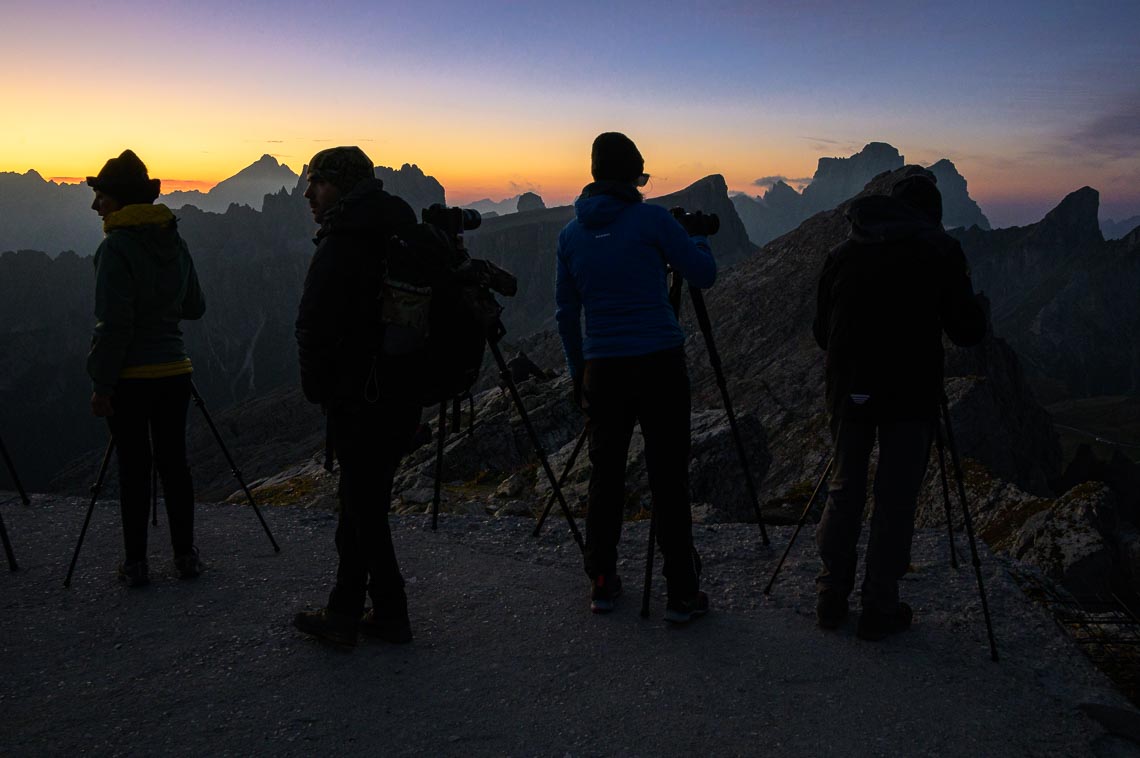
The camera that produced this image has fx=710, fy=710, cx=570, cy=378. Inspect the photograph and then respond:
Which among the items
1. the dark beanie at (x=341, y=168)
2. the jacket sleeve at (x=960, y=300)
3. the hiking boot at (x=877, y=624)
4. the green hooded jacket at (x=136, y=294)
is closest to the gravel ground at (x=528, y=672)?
the hiking boot at (x=877, y=624)

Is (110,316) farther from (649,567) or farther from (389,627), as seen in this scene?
(649,567)

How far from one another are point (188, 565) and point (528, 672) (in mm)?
4347

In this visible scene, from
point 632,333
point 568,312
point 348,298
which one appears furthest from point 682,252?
point 348,298

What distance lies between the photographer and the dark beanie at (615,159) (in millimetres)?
6109

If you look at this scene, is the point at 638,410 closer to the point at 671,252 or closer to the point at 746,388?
the point at 671,252

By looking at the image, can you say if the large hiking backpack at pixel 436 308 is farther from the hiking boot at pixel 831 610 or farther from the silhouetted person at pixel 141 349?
the hiking boot at pixel 831 610

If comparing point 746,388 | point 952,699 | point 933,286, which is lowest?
point 746,388

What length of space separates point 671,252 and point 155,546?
742 cm

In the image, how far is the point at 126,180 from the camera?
23.4 ft

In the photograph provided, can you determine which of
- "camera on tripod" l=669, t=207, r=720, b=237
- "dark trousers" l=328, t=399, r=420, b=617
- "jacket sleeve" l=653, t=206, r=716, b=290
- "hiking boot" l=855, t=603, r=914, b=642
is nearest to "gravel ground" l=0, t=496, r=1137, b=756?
"hiking boot" l=855, t=603, r=914, b=642

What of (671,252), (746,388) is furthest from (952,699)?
(746,388)

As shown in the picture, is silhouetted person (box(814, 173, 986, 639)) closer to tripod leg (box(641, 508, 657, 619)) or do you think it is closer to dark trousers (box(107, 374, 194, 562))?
tripod leg (box(641, 508, 657, 619))

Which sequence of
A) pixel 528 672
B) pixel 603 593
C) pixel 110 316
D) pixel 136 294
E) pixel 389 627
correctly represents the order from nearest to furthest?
1. pixel 528 672
2. pixel 389 627
3. pixel 110 316
4. pixel 603 593
5. pixel 136 294

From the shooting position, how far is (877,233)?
6.04 meters
